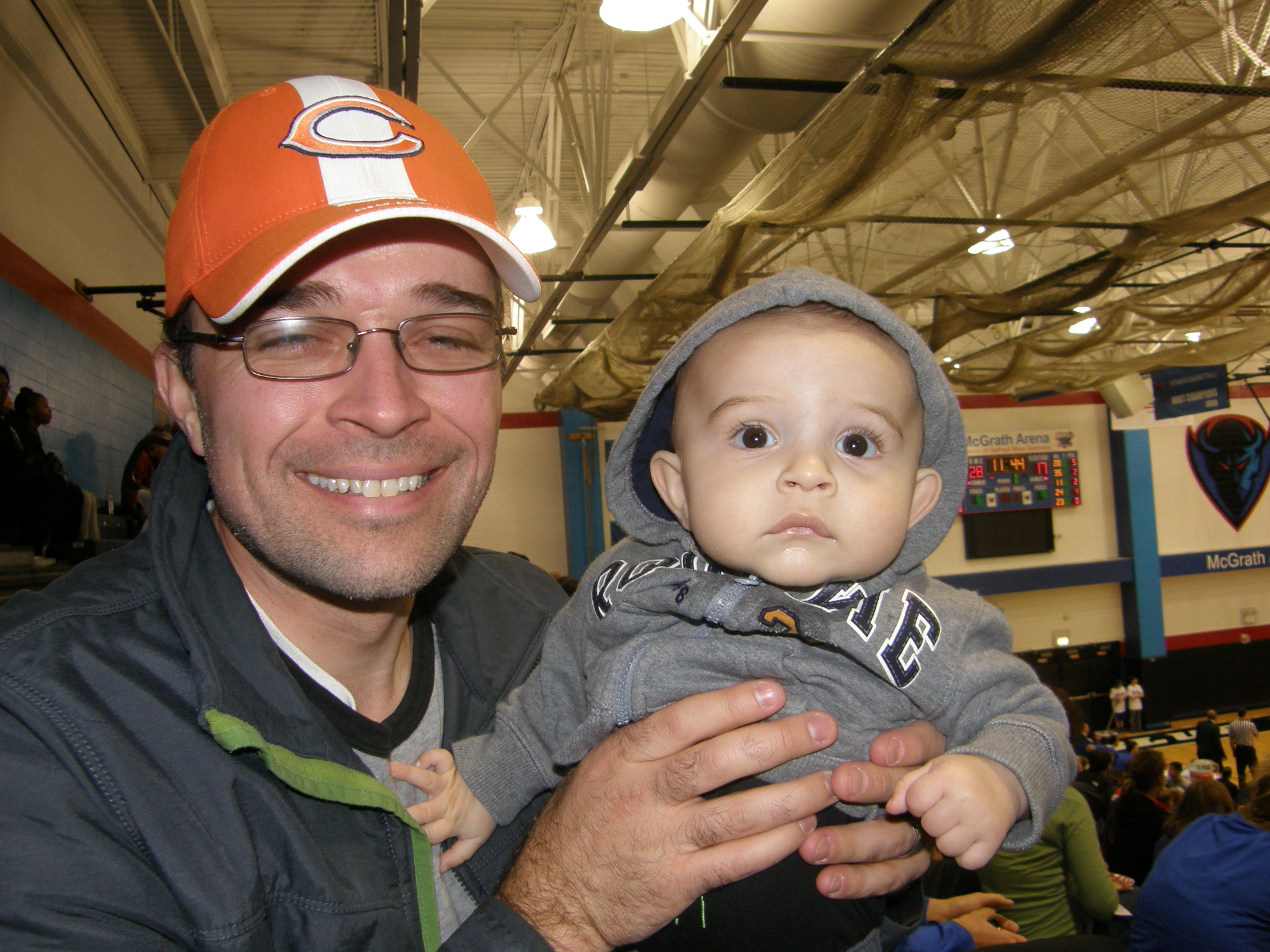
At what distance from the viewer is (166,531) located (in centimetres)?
125

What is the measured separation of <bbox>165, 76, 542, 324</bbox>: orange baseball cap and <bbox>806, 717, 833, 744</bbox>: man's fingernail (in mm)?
920

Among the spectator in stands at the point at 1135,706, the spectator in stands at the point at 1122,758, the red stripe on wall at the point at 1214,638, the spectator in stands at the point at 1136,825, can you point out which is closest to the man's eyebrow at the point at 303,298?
the spectator in stands at the point at 1136,825

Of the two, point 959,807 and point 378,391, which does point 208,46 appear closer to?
point 378,391

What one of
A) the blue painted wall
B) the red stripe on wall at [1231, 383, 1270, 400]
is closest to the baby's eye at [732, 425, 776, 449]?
the blue painted wall

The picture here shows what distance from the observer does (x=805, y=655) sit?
1300 mm

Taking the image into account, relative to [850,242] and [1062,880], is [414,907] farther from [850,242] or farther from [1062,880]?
[850,242]

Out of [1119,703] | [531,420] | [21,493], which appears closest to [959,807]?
[21,493]

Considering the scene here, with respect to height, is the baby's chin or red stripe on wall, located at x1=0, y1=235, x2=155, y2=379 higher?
red stripe on wall, located at x1=0, y1=235, x2=155, y2=379

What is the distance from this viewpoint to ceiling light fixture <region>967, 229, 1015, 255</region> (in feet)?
16.5

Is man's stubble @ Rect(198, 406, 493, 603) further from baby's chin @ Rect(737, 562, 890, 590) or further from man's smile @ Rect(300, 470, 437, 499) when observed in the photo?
baby's chin @ Rect(737, 562, 890, 590)

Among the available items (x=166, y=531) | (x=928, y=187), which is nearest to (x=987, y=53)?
(x=928, y=187)

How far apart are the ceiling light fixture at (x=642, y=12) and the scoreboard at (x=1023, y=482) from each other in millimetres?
11267

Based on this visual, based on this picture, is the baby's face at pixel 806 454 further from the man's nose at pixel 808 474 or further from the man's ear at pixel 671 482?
the man's ear at pixel 671 482

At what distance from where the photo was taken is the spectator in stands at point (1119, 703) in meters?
13.6
